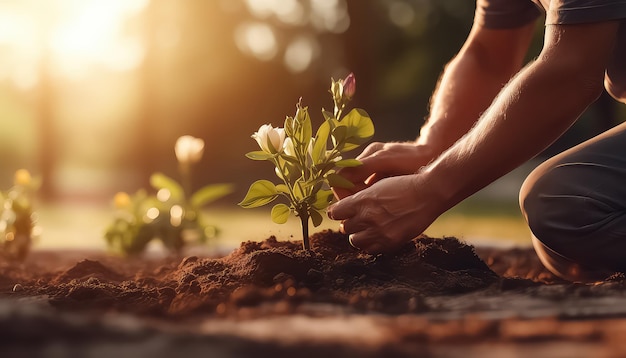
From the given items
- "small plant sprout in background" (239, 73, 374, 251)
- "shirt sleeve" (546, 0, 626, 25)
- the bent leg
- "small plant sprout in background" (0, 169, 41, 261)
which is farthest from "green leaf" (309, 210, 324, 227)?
"small plant sprout in background" (0, 169, 41, 261)

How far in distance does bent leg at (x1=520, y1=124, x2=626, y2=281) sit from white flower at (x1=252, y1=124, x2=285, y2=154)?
0.98m

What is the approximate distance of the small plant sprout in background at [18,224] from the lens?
13.0ft

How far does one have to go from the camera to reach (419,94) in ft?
61.9

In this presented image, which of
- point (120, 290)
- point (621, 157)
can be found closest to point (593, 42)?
point (621, 157)

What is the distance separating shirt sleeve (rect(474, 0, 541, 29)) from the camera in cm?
328

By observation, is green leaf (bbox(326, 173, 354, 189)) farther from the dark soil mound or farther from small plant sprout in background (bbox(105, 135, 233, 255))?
small plant sprout in background (bbox(105, 135, 233, 255))

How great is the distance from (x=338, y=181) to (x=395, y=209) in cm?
26

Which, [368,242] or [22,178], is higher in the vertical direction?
[22,178]

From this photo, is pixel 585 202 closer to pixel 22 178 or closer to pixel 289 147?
pixel 289 147

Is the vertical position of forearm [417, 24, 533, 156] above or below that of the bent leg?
above

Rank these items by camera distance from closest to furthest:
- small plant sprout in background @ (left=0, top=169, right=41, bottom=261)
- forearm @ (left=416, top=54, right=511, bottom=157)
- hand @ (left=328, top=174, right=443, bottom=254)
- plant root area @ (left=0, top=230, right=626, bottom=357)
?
plant root area @ (left=0, top=230, right=626, bottom=357) → hand @ (left=328, top=174, right=443, bottom=254) → forearm @ (left=416, top=54, right=511, bottom=157) → small plant sprout in background @ (left=0, top=169, right=41, bottom=261)

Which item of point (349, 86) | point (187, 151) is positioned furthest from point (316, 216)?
point (187, 151)

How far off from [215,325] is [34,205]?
3010 mm

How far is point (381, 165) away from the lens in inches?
108
